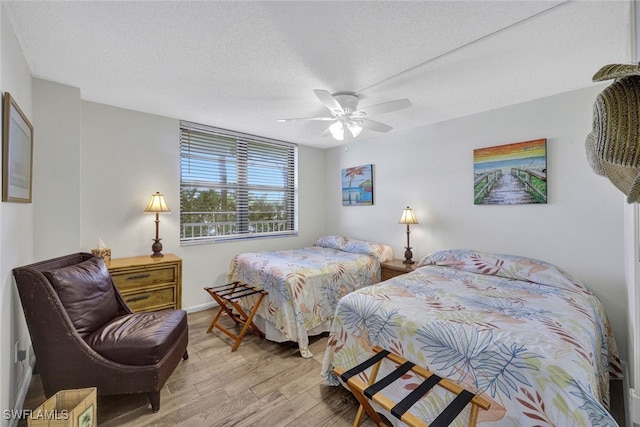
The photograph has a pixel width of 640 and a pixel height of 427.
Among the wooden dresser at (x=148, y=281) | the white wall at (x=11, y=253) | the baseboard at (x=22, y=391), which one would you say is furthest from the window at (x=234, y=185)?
the baseboard at (x=22, y=391)

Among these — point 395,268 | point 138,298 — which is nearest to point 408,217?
point 395,268

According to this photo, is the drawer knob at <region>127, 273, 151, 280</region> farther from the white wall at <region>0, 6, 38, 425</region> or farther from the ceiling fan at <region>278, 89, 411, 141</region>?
the ceiling fan at <region>278, 89, 411, 141</region>

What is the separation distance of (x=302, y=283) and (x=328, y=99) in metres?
1.68

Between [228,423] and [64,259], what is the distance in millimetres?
1676

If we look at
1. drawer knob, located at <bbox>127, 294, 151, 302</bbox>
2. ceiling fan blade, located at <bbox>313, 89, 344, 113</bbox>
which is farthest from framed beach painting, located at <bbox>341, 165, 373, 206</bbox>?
drawer knob, located at <bbox>127, 294, 151, 302</bbox>

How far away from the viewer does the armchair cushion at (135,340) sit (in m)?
1.72

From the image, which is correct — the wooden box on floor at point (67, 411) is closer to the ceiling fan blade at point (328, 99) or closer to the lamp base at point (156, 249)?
the lamp base at point (156, 249)

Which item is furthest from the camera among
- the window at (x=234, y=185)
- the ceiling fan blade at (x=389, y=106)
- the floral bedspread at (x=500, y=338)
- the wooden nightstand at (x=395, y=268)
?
the window at (x=234, y=185)

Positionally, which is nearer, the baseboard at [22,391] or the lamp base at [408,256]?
the baseboard at [22,391]

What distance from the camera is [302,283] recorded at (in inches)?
104

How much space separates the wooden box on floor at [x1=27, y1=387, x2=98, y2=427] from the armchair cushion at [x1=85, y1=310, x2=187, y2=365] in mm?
A: 296

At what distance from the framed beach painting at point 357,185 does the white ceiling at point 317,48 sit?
5.16 ft

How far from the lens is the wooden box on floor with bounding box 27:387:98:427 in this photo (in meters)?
1.21

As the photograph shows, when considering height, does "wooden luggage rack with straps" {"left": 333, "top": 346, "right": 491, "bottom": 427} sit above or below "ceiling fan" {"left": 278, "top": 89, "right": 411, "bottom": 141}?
below
